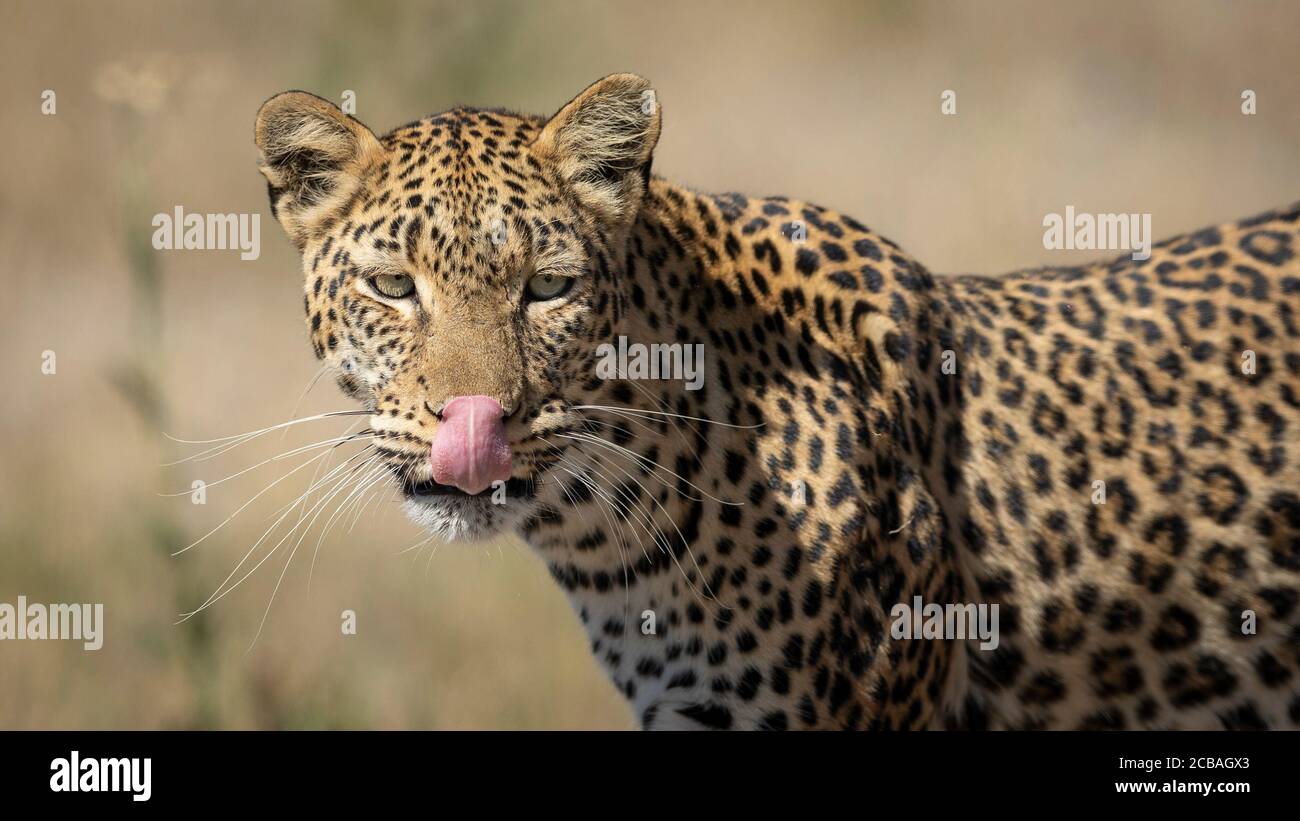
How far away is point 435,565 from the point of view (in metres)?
12.6

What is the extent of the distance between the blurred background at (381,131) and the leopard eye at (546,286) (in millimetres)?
2351

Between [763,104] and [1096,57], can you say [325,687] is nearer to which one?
[763,104]

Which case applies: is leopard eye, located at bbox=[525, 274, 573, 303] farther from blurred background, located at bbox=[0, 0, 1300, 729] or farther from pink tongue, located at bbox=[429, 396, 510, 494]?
blurred background, located at bbox=[0, 0, 1300, 729]

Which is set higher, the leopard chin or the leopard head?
the leopard head

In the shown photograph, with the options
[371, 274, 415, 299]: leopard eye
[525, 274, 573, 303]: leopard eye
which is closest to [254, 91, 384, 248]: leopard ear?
[371, 274, 415, 299]: leopard eye

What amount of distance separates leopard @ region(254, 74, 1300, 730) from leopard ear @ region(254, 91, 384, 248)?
14mm

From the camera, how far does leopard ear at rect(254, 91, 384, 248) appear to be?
253 inches

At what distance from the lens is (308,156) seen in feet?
21.4

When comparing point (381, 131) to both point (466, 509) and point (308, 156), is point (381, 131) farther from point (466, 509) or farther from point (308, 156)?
point (466, 509)

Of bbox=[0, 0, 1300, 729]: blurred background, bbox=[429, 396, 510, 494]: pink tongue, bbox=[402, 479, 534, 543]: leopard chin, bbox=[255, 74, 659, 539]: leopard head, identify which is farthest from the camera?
bbox=[0, 0, 1300, 729]: blurred background

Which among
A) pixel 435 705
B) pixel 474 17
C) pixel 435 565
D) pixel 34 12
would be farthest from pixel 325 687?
pixel 34 12

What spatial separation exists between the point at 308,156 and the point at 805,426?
216 cm

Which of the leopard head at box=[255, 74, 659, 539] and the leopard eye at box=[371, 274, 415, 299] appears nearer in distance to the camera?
the leopard head at box=[255, 74, 659, 539]

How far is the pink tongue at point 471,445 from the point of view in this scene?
5.86m
